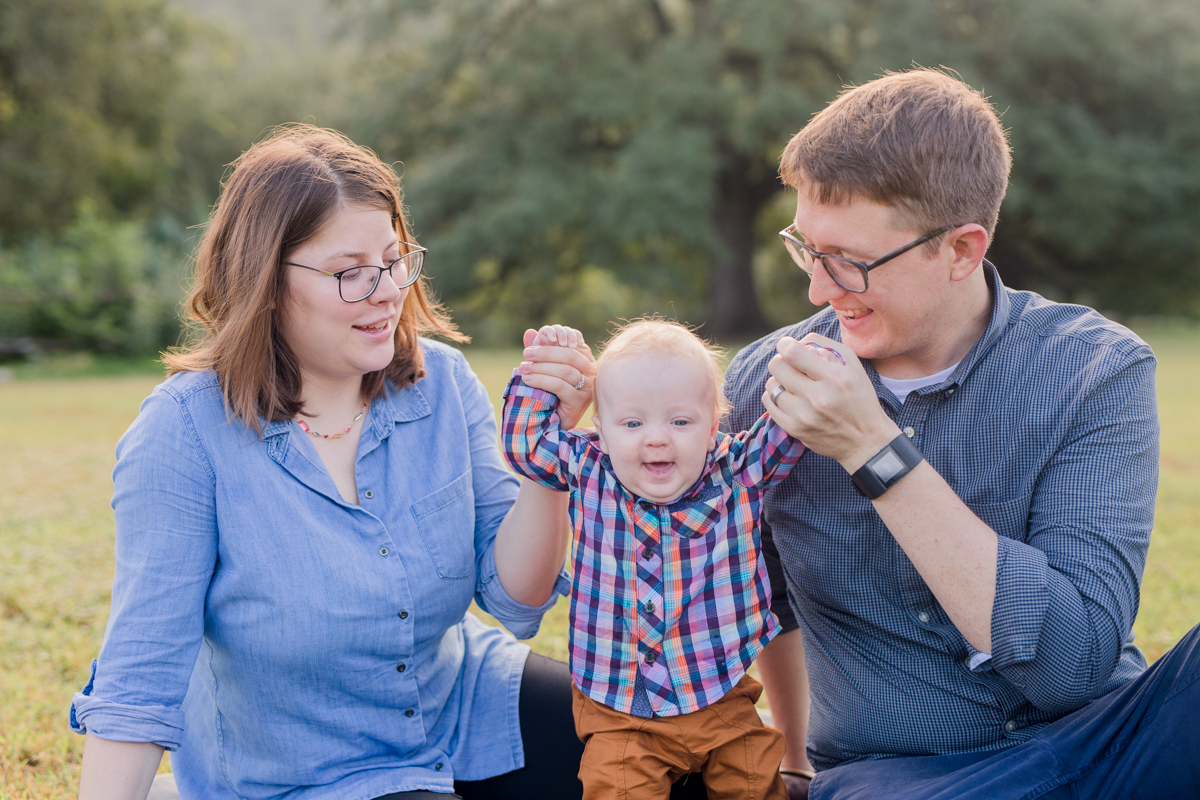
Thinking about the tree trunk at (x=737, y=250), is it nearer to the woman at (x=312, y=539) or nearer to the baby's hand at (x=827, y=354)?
the woman at (x=312, y=539)

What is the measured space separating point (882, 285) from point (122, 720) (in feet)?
6.03

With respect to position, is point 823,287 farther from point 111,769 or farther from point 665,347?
point 111,769

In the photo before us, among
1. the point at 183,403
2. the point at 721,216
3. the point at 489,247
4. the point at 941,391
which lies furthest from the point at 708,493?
the point at 721,216

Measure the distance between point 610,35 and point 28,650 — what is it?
19556mm

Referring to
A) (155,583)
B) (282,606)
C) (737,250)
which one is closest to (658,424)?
(282,606)

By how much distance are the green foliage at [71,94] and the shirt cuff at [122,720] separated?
24426mm

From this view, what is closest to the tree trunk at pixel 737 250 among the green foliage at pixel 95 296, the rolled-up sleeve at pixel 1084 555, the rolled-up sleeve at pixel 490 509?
the green foliage at pixel 95 296

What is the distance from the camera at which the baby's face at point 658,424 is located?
212 cm

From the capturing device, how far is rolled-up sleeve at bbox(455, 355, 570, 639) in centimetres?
240

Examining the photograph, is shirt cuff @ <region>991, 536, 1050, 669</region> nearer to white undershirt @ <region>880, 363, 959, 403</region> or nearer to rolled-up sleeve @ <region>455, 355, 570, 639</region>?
white undershirt @ <region>880, 363, 959, 403</region>

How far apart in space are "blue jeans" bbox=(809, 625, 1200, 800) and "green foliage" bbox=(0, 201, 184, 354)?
53.8 ft

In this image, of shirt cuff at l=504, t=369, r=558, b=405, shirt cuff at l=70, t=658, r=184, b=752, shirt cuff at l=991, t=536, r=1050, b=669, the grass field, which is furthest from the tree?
shirt cuff at l=70, t=658, r=184, b=752

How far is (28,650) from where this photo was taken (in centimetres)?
389

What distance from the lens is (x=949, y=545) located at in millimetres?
1882
